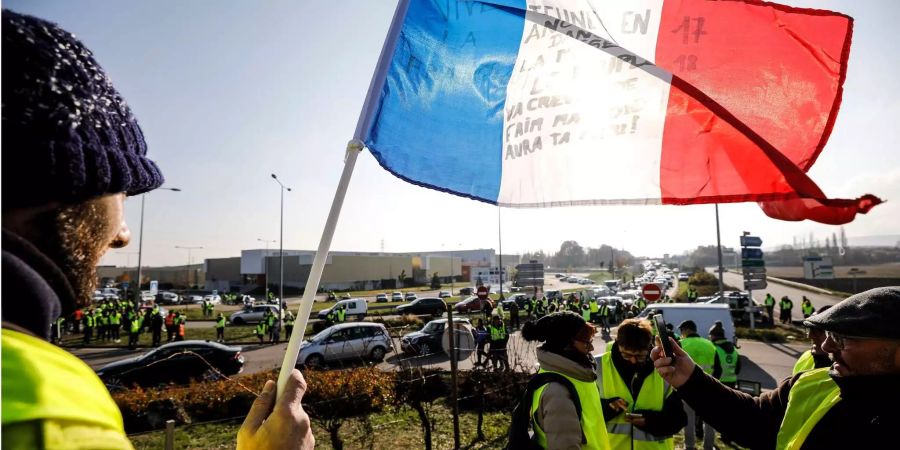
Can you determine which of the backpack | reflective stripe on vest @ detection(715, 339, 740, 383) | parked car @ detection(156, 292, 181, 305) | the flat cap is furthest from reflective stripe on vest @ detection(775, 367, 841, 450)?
parked car @ detection(156, 292, 181, 305)

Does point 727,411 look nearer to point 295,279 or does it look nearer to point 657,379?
point 657,379

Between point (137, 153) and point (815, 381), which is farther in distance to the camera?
point (815, 381)

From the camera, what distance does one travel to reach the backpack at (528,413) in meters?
2.87

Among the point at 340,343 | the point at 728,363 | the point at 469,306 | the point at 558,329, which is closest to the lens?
the point at 558,329

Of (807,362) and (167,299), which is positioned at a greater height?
(807,362)

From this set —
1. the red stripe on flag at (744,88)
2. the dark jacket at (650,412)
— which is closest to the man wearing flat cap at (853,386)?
the red stripe on flag at (744,88)

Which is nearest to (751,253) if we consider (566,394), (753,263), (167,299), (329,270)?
(753,263)

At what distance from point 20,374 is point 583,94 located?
2.80 m

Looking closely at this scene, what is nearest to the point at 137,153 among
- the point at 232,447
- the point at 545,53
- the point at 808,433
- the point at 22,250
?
the point at 22,250

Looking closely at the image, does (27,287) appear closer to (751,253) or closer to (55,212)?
(55,212)

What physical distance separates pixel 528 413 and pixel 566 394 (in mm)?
312

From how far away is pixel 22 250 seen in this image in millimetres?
824

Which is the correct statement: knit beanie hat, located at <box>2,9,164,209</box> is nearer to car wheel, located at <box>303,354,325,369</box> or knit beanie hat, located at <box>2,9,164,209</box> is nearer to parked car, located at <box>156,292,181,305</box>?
car wheel, located at <box>303,354,325,369</box>

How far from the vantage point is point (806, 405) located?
2363mm
